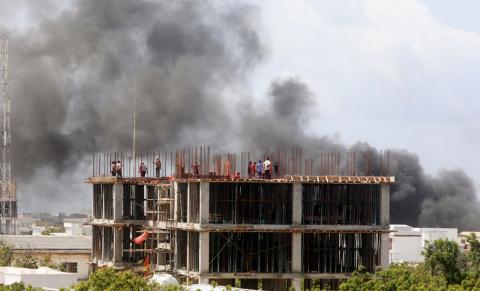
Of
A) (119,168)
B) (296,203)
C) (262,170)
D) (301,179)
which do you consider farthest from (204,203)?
(119,168)

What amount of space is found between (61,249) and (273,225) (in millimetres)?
45288

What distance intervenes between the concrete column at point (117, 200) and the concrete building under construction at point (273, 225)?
7.42 m

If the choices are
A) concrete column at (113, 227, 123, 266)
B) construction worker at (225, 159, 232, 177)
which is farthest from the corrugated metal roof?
construction worker at (225, 159, 232, 177)

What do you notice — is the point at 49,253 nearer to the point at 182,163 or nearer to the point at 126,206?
the point at 126,206

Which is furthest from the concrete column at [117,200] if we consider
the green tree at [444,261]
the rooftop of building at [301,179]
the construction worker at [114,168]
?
the green tree at [444,261]

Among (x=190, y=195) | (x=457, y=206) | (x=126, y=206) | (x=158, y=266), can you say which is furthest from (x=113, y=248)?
(x=457, y=206)

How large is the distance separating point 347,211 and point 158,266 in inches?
509

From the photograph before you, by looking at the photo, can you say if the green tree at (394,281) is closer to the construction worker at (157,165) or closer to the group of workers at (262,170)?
the group of workers at (262,170)

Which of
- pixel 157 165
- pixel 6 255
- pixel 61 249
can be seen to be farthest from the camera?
pixel 61 249

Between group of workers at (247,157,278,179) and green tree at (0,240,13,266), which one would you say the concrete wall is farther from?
group of workers at (247,157,278,179)

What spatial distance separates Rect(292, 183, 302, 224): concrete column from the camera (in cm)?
8075

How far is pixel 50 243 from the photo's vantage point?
123188 millimetres

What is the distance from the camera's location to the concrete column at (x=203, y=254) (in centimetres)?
7900

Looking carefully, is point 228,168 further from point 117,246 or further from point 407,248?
point 407,248
